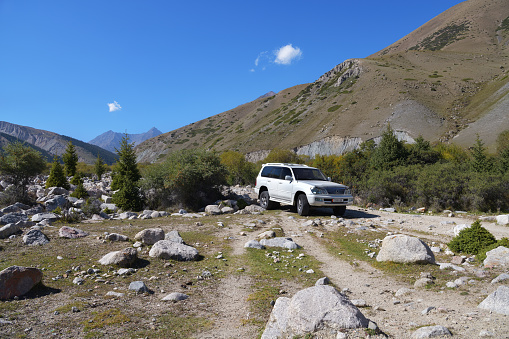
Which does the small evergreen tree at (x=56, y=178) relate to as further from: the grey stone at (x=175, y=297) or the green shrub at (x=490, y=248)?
the green shrub at (x=490, y=248)

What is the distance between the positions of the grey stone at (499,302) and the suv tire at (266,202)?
1223 centimetres

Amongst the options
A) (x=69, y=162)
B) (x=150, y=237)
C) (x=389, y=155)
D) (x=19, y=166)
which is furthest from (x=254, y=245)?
(x=69, y=162)

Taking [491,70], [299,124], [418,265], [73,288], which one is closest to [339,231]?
[418,265]

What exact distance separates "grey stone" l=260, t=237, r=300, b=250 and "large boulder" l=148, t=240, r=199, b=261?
7.71ft

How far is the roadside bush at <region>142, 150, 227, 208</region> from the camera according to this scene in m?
17.7

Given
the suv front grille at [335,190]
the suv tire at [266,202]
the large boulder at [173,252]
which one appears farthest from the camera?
the suv tire at [266,202]

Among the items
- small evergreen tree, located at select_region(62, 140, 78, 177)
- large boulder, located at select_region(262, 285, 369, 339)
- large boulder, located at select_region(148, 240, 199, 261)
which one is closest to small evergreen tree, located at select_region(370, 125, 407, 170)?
large boulder, located at select_region(148, 240, 199, 261)

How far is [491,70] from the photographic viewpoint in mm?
80812

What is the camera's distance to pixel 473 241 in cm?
793

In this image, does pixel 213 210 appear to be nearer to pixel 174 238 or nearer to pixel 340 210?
pixel 340 210

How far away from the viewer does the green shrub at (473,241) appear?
7748 millimetres

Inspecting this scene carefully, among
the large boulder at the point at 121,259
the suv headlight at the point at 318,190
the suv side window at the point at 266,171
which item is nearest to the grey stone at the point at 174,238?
the large boulder at the point at 121,259

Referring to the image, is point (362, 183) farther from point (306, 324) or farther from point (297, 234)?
point (306, 324)

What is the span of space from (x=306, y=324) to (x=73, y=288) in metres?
4.70
